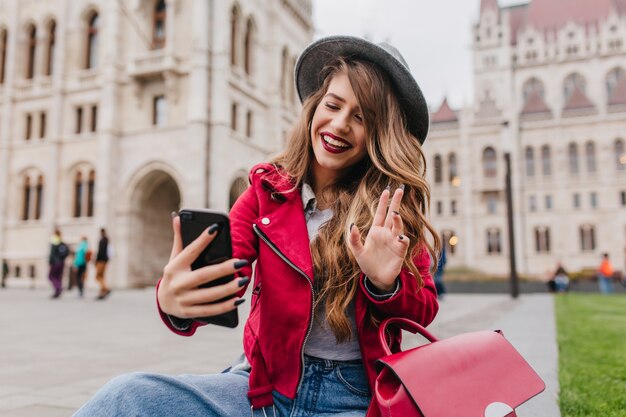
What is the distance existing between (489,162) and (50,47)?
35.7 m

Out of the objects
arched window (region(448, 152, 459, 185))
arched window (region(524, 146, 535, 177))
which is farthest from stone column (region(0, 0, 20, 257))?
arched window (region(524, 146, 535, 177))

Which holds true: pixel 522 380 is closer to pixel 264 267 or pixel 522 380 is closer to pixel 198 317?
pixel 264 267

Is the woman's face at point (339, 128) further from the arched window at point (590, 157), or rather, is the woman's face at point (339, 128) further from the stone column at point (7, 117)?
the arched window at point (590, 157)

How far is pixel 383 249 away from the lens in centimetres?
142

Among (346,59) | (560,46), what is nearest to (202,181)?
(346,59)

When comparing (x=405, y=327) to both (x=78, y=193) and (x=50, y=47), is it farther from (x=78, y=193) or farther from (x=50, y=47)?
(x=50, y=47)

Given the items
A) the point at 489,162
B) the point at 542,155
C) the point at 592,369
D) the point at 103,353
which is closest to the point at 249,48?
the point at 103,353

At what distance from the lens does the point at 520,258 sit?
4419 cm

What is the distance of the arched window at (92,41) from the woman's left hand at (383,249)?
2586 centimetres

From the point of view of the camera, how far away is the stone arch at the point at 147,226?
21750 millimetres

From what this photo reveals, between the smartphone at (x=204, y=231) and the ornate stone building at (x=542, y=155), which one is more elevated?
the ornate stone building at (x=542, y=155)

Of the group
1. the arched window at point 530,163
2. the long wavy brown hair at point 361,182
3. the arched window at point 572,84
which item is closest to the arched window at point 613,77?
the arched window at point 572,84

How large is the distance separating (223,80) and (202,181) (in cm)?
438

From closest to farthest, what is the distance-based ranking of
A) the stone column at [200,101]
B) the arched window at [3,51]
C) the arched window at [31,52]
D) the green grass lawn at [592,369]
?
the green grass lawn at [592,369] → the stone column at [200,101] → the arched window at [31,52] → the arched window at [3,51]
